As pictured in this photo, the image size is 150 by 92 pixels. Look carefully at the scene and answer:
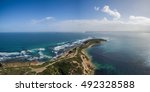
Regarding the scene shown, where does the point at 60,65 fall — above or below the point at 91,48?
below

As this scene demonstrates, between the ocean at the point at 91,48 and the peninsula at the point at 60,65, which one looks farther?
the ocean at the point at 91,48

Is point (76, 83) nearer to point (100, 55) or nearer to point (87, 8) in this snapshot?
point (87, 8)

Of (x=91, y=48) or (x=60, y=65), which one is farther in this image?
(x=91, y=48)

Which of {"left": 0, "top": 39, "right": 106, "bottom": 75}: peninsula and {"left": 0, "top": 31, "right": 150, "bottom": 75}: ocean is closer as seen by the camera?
{"left": 0, "top": 39, "right": 106, "bottom": 75}: peninsula
